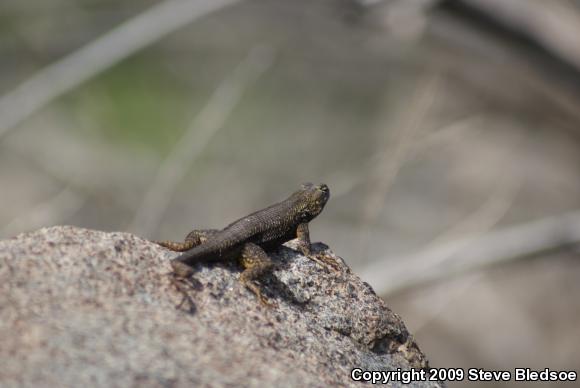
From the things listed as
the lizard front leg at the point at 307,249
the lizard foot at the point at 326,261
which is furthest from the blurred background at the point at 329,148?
the lizard foot at the point at 326,261

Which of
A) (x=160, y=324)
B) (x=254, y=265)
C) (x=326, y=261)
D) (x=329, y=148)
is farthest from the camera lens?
(x=329, y=148)

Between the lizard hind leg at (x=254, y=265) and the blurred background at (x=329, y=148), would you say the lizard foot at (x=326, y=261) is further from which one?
the blurred background at (x=329, y=148)

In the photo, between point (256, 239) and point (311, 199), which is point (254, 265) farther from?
point (311, 199)

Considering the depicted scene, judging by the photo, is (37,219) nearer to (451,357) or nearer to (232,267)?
(451,357)

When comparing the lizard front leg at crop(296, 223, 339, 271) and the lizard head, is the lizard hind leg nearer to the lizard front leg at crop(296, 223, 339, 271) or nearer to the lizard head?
the lizard front leg at crop(296, 223, 339, 271)

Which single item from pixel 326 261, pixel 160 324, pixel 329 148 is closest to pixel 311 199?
pixel 326 261

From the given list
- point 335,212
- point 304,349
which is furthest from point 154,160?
point 304,349
